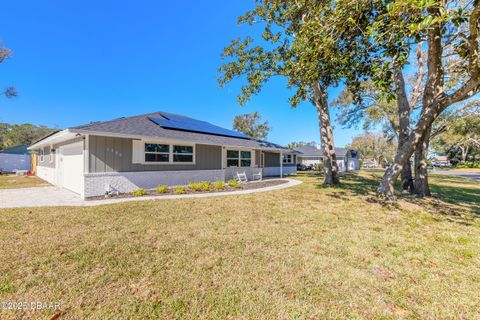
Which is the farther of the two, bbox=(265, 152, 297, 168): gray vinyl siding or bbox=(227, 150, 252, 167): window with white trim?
bbox=(265, 152, 297, 168): gray vinyl siding

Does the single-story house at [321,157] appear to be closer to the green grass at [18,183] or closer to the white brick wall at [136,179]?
the white brick wall at [136,179]

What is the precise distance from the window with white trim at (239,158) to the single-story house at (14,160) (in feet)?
79.0

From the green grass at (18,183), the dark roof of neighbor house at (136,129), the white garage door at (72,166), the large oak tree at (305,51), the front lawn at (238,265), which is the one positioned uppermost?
the large oak tree at (305,51)

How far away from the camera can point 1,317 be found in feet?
7.27

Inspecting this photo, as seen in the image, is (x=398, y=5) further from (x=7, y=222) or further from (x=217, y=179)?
(x=217, y=179)

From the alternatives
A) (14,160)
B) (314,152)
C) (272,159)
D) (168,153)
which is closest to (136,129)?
(168,153)

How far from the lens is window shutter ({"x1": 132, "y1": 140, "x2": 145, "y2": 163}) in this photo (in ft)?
31.1

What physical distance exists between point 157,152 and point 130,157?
1.37 m

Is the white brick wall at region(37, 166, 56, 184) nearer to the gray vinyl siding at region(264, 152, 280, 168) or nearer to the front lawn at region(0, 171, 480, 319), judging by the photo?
the front lawn at region(0, 171, 480, 319)

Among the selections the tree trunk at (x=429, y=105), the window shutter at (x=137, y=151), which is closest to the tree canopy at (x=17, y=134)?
the window shutter at (x=137, y=151)

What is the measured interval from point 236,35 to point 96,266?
13.6m

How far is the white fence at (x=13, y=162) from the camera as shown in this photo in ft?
70.3

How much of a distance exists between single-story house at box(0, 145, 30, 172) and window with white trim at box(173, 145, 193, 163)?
74.5 feet

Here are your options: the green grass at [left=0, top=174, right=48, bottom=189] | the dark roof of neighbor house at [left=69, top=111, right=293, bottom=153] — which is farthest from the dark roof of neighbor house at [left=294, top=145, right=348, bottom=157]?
the green grass at [left=0, top=174, right=48, bottom=189]
